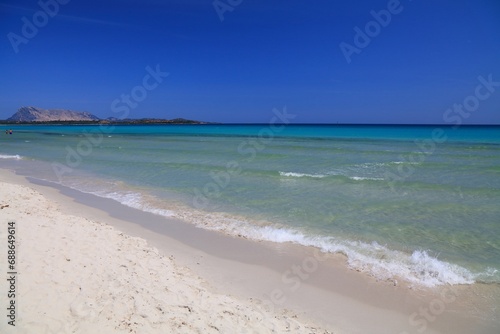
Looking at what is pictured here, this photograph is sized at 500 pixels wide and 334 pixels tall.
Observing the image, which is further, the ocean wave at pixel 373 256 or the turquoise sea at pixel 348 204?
the turquoise sea at pixel 348 204

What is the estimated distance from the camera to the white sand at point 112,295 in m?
3.68

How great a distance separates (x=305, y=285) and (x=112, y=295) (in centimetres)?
318

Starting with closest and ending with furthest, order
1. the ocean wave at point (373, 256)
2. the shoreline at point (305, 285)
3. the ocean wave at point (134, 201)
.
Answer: the shoreline at point (305, 285)
the ocean wave at point (373, 256)
the ocean wave at point (134, 201)

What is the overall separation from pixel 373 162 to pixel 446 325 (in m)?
17.2

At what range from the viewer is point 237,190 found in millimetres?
12500

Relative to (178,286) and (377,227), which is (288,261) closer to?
(178,286)

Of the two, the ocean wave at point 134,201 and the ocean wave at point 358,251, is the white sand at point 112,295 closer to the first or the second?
the ocean wave at point 358,251

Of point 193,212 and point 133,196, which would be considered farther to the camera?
point 133,196

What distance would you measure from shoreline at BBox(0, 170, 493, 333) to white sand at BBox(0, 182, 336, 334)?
357 mm

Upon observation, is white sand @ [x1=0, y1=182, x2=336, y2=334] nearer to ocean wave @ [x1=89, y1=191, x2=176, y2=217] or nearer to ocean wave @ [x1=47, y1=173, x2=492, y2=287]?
ocean wave @ [x1=47, y1=173, x2=492, y2=287]

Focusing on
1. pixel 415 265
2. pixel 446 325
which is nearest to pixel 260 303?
pixel 446 325

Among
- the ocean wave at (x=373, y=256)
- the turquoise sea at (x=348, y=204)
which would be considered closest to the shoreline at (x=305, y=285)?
the ocean wave at (x=373, y=256)

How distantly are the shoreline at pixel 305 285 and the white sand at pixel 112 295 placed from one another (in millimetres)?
357

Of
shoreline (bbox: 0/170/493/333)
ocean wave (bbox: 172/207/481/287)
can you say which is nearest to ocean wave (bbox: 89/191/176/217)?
ocean wave (bbox: 172/207/481/287)
